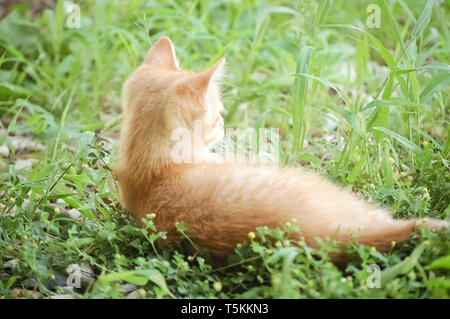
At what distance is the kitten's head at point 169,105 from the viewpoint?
81.0 inches

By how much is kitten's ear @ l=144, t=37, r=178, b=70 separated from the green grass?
0.60ft

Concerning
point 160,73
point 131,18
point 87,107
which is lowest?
point 87,107

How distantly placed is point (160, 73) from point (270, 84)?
0.96 metres

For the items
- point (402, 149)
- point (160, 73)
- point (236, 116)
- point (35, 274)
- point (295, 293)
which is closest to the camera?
point (295, 293)

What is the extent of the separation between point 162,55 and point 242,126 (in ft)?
2.74

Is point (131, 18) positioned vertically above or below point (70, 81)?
above

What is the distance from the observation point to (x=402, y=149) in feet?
8.85

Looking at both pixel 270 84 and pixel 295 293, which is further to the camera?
pixel 270 84

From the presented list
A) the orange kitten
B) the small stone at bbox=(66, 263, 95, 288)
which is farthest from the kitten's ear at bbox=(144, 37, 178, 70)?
the small stone at bbox=(66, 263, 95, 288)

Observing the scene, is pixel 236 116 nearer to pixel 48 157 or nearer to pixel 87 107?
pixel 87 107

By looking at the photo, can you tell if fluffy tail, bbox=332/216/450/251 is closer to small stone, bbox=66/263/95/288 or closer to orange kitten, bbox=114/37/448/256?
orange kitten, bbox=114/37/448/256

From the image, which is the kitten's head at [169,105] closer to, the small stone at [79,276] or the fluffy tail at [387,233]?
the small stone at [79,276]

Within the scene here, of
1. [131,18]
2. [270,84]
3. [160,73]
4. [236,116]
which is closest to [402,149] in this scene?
[270,84]

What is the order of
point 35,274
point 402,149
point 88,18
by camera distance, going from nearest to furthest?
point 35,274, point 402,149, point 88,18
